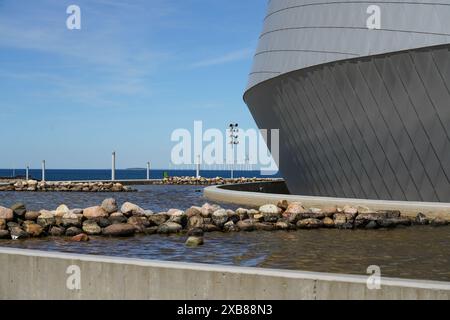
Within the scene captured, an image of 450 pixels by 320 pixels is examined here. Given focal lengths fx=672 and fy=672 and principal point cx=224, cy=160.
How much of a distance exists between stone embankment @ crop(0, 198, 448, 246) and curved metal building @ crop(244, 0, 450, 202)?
14.4 ft

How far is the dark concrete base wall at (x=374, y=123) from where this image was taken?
78.2ft

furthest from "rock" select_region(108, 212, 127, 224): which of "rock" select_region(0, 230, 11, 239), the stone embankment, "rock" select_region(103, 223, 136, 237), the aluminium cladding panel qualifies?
the aluminium cladding panel

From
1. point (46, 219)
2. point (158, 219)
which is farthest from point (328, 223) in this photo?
point (46, 219)

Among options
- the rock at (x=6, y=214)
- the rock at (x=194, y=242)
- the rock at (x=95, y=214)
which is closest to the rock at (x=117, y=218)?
the rock at (x=95, y=214)

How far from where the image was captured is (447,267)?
12352 mm

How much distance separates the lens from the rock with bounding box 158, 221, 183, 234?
60.8 ft

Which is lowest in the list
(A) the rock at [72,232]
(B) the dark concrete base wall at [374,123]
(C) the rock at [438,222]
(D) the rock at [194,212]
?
(C) the rock at [438,222]

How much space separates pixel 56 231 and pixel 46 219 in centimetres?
109

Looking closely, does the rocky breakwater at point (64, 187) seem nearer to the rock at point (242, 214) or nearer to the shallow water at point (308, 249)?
the rock at point (242, 214)

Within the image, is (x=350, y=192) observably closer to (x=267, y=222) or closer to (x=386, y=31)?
(x=386, y=31)

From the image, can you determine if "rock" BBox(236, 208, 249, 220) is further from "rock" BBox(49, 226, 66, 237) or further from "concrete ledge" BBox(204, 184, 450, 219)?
"rock" BBox(49, 226, 66, 237)

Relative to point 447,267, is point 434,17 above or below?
above

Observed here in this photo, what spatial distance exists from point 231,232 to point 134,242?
3.41 metres
